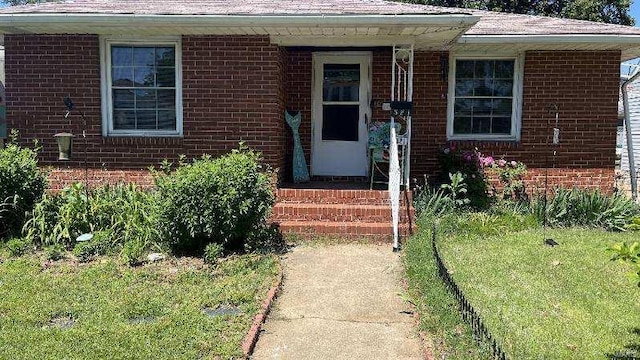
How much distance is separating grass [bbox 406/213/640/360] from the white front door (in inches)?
108

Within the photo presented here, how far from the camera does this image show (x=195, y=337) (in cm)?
432

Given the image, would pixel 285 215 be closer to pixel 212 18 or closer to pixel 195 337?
pixel 212 18

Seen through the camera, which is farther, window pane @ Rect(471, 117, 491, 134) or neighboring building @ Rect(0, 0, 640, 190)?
window pane @ Rect(471, 117, 491, 134)

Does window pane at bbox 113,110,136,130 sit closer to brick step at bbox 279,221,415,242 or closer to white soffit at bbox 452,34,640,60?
brick step at bbox 279,221,415,242

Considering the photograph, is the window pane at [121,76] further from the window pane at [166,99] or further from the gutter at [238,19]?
the gutter at [238,19]

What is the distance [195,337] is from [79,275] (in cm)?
232

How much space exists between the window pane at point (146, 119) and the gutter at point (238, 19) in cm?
160

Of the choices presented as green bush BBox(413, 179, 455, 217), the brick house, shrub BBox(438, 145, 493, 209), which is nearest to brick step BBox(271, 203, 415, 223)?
green bush BBox(413, 179, 455, 217)

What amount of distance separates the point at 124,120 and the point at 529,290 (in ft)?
21.2

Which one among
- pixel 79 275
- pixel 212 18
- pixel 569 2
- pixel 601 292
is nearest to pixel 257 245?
pixel 79 275

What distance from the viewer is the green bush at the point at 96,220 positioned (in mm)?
7043

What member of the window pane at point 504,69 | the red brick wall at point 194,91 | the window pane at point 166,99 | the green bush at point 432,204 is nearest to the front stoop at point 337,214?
the green bush at point 432,204

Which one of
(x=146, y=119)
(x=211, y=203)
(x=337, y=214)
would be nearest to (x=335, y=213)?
(x=337, y=214)

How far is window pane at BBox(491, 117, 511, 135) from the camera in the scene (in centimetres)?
1007
